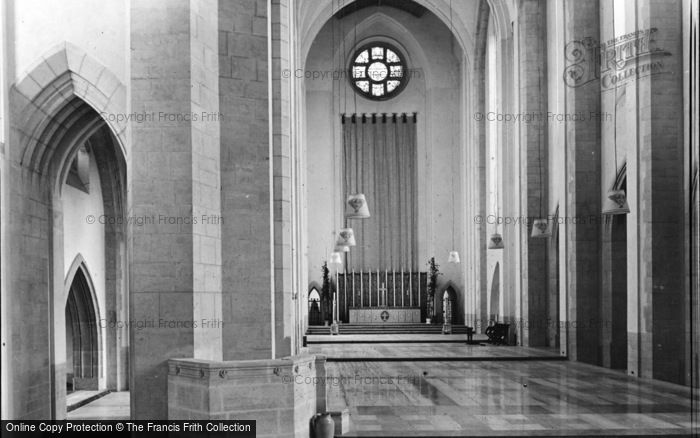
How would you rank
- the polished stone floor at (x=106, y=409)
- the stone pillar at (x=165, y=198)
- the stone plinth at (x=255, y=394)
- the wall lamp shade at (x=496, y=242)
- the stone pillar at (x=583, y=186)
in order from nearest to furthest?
the stone plinth at (x=255, y=394)
the stone pillar at (x=165, y=198)
the polished stone floor at (x=106, y=409)
the stone pillar at (x=583, y=186)
the wall lamp shade at (x=496, y=242)

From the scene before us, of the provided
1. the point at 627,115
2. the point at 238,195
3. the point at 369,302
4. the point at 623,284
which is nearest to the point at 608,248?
the point at 623,284

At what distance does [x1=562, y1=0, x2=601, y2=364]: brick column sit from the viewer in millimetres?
15922

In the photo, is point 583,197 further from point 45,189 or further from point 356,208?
point 45,189

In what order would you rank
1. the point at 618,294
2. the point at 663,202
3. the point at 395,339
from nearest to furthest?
the point at 663,202 < the point at 618,294 < the point at 395,339

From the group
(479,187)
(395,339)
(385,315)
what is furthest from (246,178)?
(385,315)

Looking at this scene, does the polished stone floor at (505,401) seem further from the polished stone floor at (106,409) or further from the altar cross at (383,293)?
the altar cross at (383,293)

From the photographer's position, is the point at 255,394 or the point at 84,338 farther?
the point at 84,338

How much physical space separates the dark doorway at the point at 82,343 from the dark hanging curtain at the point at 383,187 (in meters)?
16.2

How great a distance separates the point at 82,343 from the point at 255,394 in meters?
8.76

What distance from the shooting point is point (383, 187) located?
3012 centimetres

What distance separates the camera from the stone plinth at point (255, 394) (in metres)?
6.56

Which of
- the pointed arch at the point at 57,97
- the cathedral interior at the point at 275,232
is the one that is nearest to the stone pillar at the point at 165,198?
the cathedral interior at the point at 275,232

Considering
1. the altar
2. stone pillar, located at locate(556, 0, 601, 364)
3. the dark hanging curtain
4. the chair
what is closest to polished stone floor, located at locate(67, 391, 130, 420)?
stone pillar, located at locate(556, 0, 601, 364)

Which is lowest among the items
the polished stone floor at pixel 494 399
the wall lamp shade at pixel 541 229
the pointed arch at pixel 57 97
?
the polished stone floor at pixel 494 399
